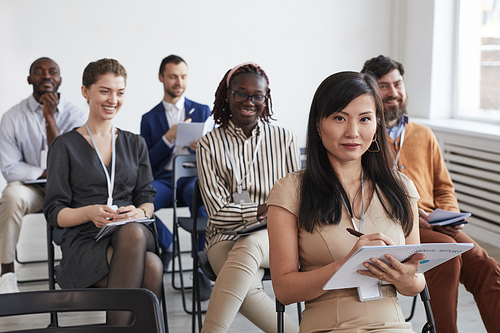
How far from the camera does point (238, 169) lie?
2.43 meters

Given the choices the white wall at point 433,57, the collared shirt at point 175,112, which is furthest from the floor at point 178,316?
the white wall at point 433,57

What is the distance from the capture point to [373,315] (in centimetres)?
139

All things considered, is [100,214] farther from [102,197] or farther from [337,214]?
[337,214]

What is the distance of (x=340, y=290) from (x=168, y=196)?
2.22m

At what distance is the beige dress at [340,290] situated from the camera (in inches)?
54.5

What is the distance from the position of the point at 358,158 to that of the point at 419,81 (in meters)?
4.23

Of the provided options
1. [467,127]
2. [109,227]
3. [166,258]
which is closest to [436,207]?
[109,227]

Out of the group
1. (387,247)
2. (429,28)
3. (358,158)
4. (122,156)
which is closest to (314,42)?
(429,28)

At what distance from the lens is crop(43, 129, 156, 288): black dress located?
2.16 m

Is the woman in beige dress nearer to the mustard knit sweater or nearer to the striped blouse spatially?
the striped blouse

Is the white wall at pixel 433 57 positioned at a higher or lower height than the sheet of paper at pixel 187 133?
higher

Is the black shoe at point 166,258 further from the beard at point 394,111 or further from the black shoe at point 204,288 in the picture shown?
the beard at point 394,111

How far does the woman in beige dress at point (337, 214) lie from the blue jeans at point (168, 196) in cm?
193

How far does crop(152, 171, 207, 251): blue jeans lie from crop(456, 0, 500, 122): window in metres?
3.12
